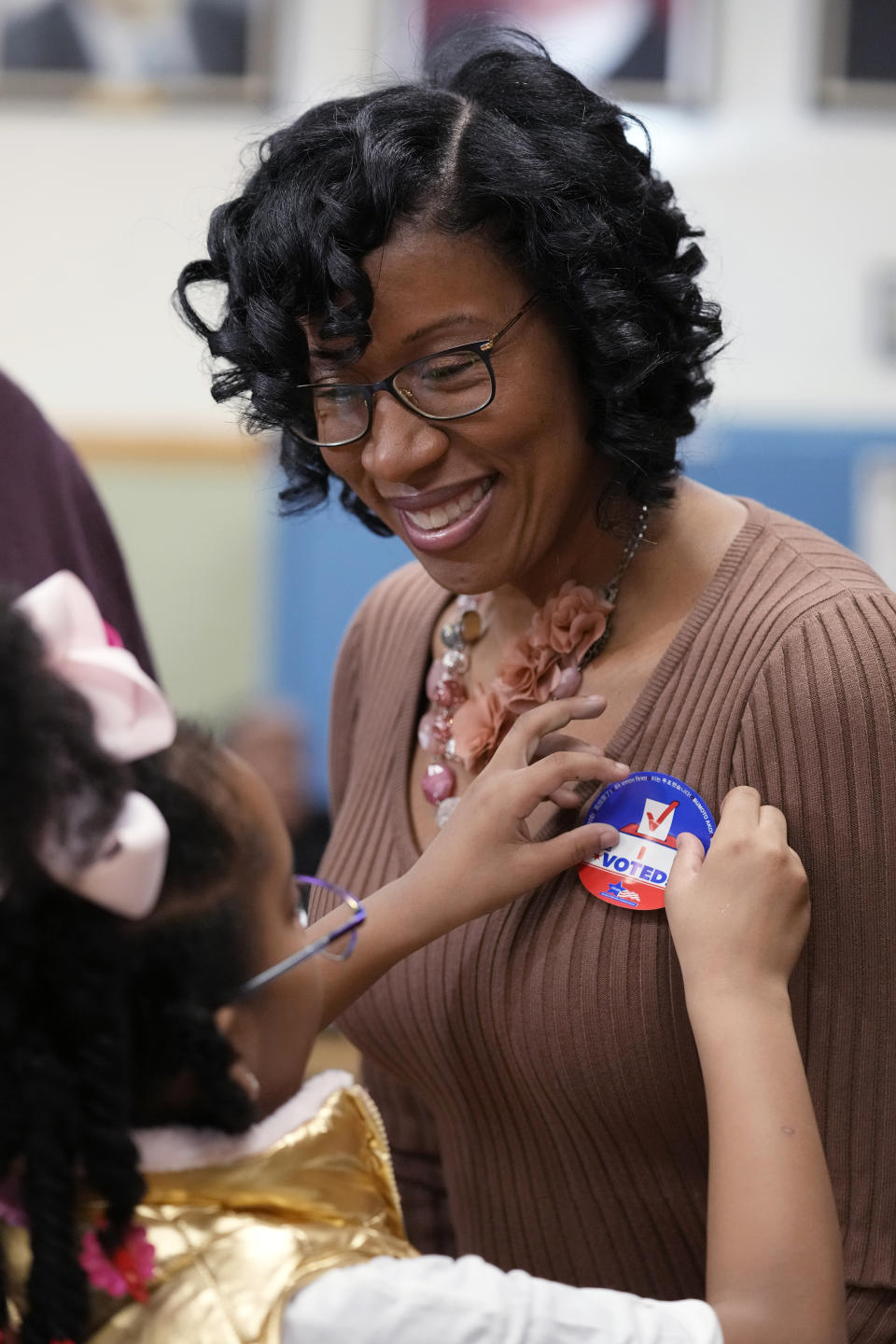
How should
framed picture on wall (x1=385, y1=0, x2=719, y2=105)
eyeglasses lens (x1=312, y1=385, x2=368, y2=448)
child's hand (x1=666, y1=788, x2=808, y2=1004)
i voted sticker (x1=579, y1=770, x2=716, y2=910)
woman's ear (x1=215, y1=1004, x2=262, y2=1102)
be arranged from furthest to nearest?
1. framed picture on wall (x1=385, y1=0, x2=719, y2=105)
2. eyeglasses lens (x1=312, y1=385, x2=368, y2=448)
3. i voted sticker (x1=579, y1=770, x2=716, y2=910)
4. child's hand (x1=666, y1=788, x2=808, y2=1004)
5. woman's ear (x1=215, y1=1004, x2=262, y2=1102)

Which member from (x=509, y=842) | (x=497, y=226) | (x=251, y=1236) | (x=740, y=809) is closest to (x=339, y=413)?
(x=497, y=226)

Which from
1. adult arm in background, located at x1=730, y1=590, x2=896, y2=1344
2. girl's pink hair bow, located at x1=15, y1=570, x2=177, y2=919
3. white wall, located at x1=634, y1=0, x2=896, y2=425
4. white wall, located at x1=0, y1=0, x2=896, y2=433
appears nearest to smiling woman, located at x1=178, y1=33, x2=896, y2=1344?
adult arm in background, located at x1=730, y1=590, x2=896, y2=1344

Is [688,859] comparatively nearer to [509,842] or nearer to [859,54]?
[509,842]

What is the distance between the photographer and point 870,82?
5207 millimetres

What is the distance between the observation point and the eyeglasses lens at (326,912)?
1314mm

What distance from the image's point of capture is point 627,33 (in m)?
5.12

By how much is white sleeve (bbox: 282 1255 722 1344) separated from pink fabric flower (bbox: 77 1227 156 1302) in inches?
4.2

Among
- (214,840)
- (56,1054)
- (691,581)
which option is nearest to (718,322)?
(691,581)

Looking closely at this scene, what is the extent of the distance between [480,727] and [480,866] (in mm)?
271

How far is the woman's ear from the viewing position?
1088 mm

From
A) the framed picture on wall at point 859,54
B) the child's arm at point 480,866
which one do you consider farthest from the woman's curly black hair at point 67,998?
the framed picture on wall at point 859,54

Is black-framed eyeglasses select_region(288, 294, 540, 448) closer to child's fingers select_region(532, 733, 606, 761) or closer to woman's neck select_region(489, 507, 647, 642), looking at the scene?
woman's neck select_region(489, 507, 647, 642)

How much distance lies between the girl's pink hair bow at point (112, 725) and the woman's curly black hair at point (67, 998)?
12 mm

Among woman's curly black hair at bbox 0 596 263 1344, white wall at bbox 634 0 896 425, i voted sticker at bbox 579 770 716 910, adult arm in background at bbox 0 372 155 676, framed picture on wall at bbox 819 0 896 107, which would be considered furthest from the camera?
white wall at bbox 634 0 896 425
